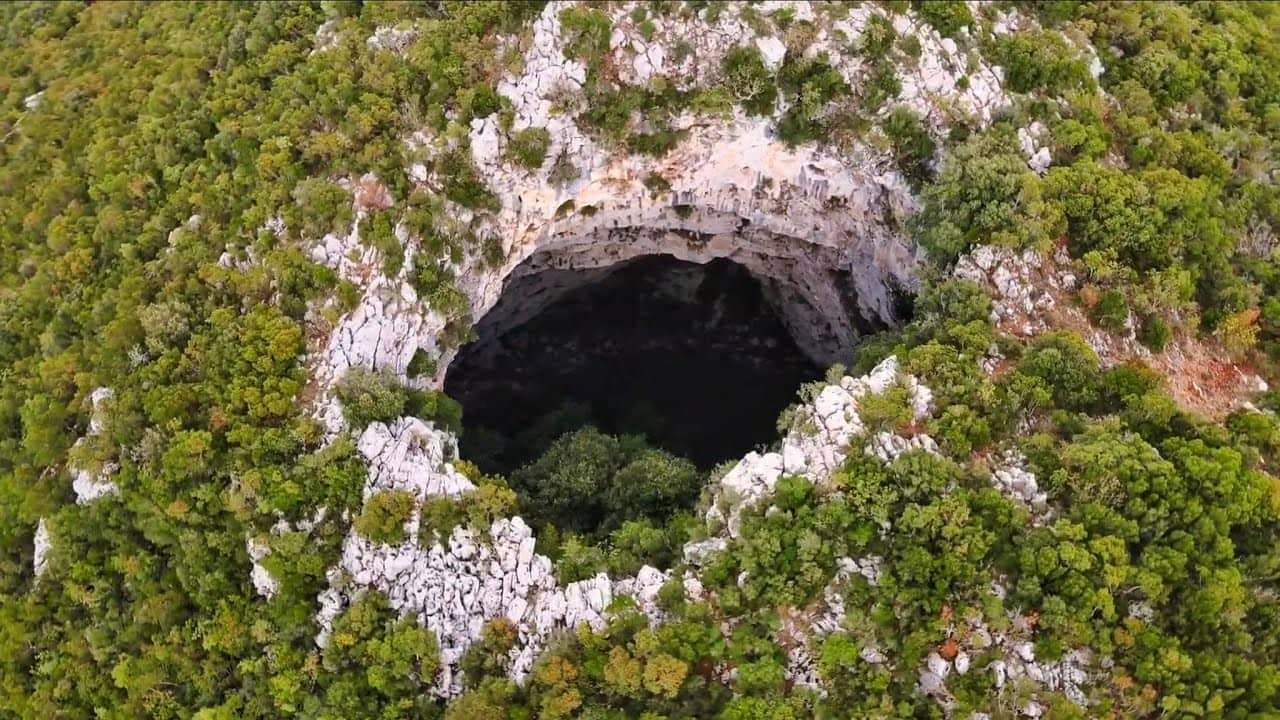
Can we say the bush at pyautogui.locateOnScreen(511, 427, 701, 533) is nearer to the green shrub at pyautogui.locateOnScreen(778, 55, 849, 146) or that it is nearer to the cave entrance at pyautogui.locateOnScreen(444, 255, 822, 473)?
the cave entrance at pyautogui.locateOnScreen(444, 255, 822, 473)

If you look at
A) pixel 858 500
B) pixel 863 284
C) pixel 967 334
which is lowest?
pixel 863 284

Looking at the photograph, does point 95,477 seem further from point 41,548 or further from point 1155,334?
point 1155,334

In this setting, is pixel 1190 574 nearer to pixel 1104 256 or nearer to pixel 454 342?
pixel 1104 256

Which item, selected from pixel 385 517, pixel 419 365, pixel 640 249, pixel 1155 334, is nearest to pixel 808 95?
pixel 640 249

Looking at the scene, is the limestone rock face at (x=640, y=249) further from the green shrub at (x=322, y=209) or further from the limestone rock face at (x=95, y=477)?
the limestone rock face at (x=95, y=477)

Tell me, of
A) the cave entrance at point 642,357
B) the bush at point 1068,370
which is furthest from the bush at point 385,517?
the bush at point 1068,370

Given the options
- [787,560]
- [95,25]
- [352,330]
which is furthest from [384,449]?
[95,25]

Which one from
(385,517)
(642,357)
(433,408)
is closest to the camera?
(385,517)

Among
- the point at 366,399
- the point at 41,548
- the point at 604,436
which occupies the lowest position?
the point at 604,436
